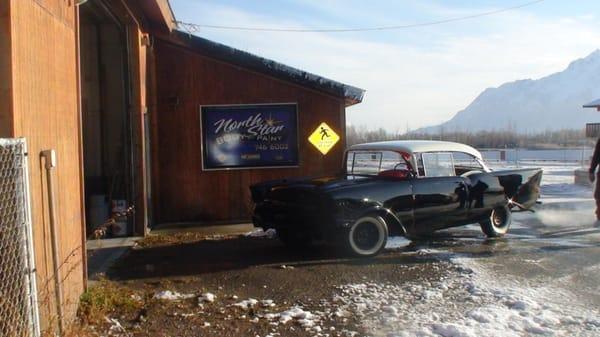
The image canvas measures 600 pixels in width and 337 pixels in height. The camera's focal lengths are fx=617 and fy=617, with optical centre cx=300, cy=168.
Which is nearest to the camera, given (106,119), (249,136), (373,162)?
(373,162)

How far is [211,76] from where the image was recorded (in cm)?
1159

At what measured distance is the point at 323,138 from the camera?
38.9 ft

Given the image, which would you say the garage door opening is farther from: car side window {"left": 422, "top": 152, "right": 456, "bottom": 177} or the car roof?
car side window {"left": 422, "top": 152, "right": 456, "bottom": 177}

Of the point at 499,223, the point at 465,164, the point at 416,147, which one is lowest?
the point at 499,223

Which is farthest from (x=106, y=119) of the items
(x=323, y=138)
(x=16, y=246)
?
(x=16, y=246)

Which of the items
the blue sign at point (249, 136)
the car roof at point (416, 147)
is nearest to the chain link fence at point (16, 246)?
the car roof at point (416, 147)

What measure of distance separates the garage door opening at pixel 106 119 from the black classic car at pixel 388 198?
9.21 ft

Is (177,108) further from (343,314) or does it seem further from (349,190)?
(343,314)

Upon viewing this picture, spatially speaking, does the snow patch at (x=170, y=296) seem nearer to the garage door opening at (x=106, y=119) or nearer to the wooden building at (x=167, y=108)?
the wooden building at (x=167, y=108)

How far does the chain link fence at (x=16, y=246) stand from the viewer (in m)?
Result: 3.77

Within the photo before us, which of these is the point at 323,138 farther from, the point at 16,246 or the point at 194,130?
the point at 16,246

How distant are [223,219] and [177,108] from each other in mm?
2249

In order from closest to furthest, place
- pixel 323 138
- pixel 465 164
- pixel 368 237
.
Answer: pixel 368 237, pixel 465 164, pixel 323 138

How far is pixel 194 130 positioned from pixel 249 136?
1.03m
